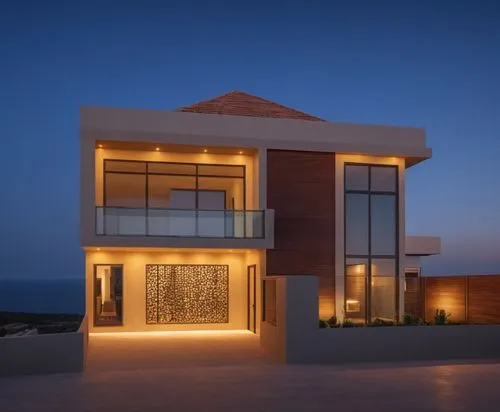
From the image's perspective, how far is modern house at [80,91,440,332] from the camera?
17531 millimetres

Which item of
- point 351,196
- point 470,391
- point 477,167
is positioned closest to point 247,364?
point 470,391

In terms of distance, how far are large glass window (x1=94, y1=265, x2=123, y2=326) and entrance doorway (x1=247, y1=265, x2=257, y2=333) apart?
4.08 m

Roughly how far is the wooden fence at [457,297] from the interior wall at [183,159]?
17.7ft

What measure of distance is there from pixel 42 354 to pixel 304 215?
30.4 feet

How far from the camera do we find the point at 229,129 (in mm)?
18688

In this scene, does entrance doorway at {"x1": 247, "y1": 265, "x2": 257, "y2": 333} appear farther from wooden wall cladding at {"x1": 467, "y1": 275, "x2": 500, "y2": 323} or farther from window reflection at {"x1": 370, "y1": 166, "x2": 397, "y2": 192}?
wooden wall cladding at {"x1": 467, "y1": 275, "x2": 500, "y2": 323}

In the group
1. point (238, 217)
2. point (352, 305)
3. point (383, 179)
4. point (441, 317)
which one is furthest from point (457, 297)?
point (238, 217)

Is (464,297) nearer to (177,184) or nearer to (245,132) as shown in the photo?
(245,132)

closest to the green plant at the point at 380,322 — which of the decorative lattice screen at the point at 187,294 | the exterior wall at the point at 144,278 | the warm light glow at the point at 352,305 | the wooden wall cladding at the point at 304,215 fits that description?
the warm light glow at the point at 352,305

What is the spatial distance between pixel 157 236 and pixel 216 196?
13.4 feet

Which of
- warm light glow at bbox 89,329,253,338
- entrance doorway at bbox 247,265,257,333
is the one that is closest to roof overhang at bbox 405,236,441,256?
entrance doorway at bbox 247,265,257,333

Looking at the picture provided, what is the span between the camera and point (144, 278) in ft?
62.5

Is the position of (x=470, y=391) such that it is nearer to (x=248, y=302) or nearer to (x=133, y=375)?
(x=133, y=375)

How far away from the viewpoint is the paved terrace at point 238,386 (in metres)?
8.63
